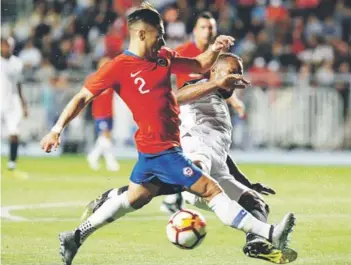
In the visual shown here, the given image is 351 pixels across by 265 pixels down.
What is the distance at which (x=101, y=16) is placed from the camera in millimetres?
25500

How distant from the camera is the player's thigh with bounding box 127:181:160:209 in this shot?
27.7ft

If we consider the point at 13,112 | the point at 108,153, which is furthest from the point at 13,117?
the point at 108,153

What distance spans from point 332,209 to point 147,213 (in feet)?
7.67

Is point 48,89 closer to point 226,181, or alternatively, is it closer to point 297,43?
point 297,43

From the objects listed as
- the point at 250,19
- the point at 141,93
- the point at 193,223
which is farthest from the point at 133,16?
the point at 250,19

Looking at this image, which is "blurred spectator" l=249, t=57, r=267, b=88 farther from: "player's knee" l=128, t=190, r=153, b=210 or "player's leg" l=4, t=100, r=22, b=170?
"player's knee" l=128, t=190, r=153, b=210

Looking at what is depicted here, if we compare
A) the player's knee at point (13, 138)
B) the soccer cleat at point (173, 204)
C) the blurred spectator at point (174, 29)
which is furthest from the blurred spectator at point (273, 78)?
the soccer cleat at point (173, 204)

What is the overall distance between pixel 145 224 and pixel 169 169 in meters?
3.50

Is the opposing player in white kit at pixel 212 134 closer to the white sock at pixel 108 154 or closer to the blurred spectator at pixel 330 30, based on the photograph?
the white sock at pixel 108 154

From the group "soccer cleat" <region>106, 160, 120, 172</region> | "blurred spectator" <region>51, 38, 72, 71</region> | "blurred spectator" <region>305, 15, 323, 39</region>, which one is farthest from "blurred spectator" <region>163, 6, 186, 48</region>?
"soccer cleat" <region>106, 160, 120, 172</region>

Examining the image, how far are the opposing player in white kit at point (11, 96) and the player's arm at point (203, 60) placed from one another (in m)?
9.29

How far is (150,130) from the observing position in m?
8.34

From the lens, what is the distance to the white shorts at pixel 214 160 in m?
9.38

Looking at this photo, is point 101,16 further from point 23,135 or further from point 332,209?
point 332,209
